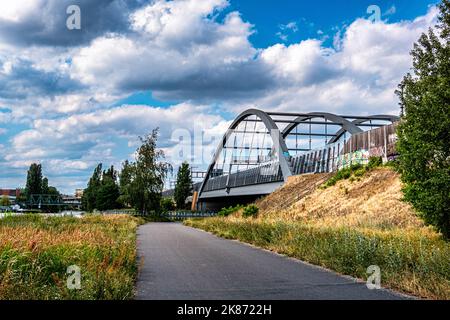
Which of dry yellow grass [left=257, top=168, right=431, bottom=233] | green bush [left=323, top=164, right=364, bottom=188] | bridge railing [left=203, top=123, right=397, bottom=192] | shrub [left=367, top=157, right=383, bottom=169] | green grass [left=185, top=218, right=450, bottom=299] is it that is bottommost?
green grass [left=185, top=218, right=450, bottom=299]

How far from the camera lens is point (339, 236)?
518 inches

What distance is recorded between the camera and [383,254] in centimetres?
1054

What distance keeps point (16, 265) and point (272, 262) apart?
6474 millimetres

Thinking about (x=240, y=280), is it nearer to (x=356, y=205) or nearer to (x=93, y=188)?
(x=356, y=205)

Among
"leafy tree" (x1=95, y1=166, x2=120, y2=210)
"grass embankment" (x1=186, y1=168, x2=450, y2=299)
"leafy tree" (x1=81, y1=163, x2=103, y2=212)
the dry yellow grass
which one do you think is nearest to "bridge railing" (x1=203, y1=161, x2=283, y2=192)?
the dry yellow grass

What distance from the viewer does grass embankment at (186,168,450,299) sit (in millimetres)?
9059

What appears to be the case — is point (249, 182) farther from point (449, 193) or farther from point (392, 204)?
point (449, 193)

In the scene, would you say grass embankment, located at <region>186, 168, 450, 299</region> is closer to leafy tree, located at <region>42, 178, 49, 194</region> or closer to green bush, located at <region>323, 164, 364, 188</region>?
green bush, located at <region>323, 164, 364, 188</region>

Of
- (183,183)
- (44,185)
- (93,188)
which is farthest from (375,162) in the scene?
(44,185)

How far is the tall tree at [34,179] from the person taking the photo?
108750 mm

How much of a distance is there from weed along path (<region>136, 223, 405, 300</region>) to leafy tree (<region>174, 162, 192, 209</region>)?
259ft

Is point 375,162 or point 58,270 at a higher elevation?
point 375,162

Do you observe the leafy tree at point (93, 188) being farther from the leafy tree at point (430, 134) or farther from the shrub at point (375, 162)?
the leafy tree at point (430, 134)

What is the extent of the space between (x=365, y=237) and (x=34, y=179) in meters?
108
